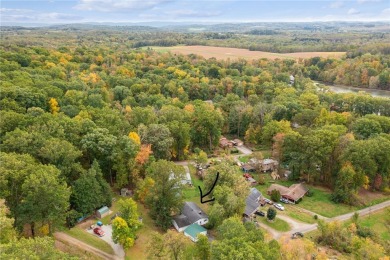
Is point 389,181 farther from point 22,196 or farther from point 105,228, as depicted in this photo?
point 22,196

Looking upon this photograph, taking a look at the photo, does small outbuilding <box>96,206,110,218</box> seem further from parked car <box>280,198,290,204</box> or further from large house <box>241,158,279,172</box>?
large house <box>241,158,279,172</box>

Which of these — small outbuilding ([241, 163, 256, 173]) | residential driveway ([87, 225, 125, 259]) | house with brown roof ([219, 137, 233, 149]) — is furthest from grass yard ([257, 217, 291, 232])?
house with brown roof ([219, 137, 233, 149])

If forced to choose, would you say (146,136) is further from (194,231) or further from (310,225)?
(310,225)

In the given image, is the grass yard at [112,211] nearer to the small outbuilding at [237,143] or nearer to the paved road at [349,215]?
the paved road at [349,215]

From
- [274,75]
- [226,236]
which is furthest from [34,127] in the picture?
[274,75]

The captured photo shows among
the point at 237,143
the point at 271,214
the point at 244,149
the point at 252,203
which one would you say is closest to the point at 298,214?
the point at 271,214

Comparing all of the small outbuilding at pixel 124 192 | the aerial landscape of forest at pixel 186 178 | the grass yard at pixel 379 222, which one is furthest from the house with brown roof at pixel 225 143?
the grass yard at pixel 379 222
